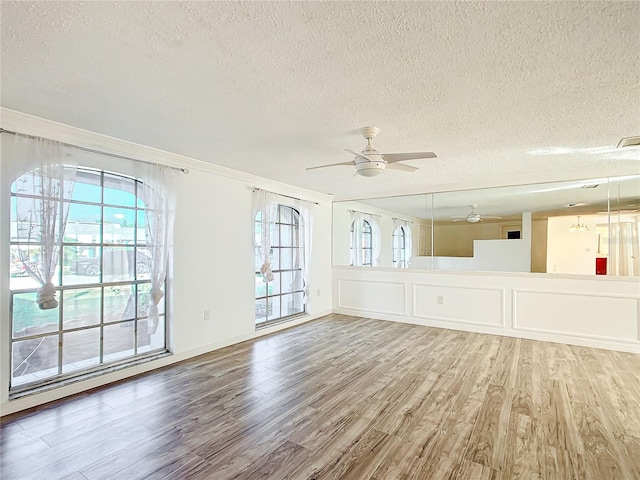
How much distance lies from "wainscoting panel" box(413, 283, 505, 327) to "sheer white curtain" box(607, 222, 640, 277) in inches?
55.0

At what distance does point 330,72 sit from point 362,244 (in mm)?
4852

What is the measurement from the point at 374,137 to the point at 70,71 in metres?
2.24

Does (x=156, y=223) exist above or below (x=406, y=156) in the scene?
below

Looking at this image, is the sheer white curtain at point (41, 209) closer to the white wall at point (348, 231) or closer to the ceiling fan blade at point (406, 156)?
the ceiling fan blade at point (406, 156)

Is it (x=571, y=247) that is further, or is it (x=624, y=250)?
(x=571, y=247)

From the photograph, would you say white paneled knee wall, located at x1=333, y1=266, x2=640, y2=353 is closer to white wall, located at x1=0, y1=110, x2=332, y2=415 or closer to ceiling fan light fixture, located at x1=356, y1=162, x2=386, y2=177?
white wall, located at x1=0, y1=110, x2=332, y2=415

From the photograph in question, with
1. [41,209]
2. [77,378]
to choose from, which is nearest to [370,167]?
[41,209]

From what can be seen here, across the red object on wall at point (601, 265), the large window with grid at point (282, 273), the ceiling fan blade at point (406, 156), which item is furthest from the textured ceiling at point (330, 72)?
the large window with grid at point (282, 273)

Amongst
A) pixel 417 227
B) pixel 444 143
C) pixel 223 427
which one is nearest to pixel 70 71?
pixel 223 427

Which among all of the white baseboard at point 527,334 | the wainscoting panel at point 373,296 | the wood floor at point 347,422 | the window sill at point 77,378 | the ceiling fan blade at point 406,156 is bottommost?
the wood floor at point 347,422

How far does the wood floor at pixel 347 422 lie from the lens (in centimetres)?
199

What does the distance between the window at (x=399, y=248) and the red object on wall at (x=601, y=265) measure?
2.68 m

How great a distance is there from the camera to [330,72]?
6.33ft

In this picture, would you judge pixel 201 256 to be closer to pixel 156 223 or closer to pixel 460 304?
pixel 156 223
